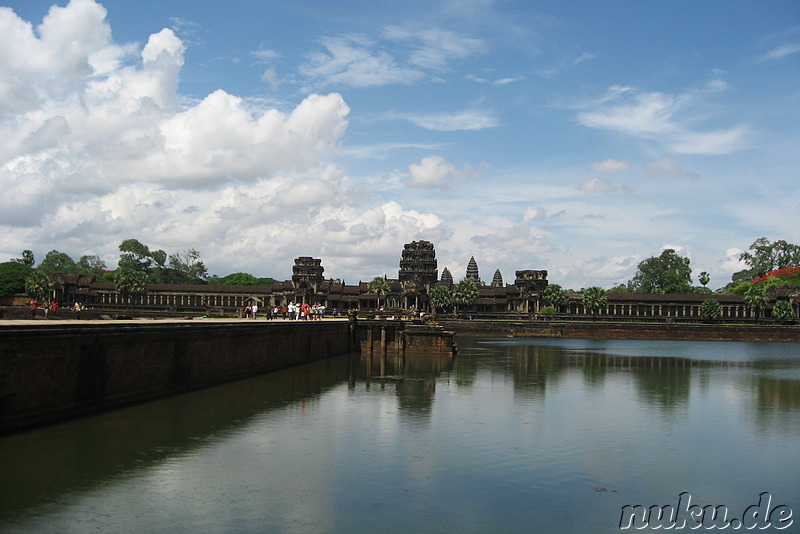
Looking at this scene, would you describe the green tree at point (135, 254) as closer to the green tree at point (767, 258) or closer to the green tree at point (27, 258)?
the green tree at point (27, 258)

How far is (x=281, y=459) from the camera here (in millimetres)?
19625

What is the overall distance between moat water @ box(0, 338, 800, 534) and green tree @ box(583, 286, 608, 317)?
8529 centimetres

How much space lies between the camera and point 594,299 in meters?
120

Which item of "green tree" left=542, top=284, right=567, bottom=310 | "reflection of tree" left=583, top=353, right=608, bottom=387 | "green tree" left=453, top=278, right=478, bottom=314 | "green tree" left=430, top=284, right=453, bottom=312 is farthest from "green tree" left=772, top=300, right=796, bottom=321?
"reflection of tree" left=583, top=353, right=608, bottom=387

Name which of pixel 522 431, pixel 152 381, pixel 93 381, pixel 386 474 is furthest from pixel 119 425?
pixel 522 431

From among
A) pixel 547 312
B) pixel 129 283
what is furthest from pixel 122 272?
pixel 547 312

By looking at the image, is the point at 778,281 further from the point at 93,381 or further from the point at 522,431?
the point at 93,381

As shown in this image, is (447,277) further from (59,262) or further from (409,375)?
(409,375)

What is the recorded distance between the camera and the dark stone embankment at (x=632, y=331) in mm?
96938

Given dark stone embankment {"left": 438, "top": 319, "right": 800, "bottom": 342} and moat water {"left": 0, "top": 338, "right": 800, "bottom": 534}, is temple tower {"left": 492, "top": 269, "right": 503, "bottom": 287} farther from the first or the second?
moat water {"left": 0, "top": 338, "right": 800, "bottom": 534}
